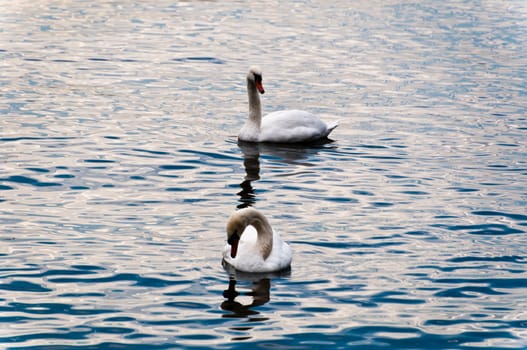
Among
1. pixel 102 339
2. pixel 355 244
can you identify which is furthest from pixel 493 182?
pixel 102 339

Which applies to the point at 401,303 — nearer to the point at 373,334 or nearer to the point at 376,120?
the point at 373,334

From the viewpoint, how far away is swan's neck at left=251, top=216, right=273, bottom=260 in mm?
14695

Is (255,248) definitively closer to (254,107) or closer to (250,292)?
(250,292)

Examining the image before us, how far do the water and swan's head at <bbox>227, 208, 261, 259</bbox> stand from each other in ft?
1.49

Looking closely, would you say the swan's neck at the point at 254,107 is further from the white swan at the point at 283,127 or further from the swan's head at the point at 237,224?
the swan's head at the point at 237,224

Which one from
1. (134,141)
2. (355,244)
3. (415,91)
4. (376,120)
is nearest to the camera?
(355,244)

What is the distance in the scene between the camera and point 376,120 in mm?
25422

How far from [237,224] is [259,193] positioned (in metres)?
4.43

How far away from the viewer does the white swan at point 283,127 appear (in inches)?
914

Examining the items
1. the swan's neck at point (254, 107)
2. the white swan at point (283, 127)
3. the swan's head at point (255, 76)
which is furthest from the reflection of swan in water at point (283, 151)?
the swan's head at point (255, 76)

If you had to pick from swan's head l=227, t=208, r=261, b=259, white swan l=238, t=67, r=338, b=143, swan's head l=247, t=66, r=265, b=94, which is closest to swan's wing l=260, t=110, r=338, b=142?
white swan l=238, t=67, r=338, b=143

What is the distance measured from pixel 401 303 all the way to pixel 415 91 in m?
16.3

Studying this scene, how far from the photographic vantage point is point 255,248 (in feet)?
48.6

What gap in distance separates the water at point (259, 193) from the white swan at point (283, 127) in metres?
0.29
